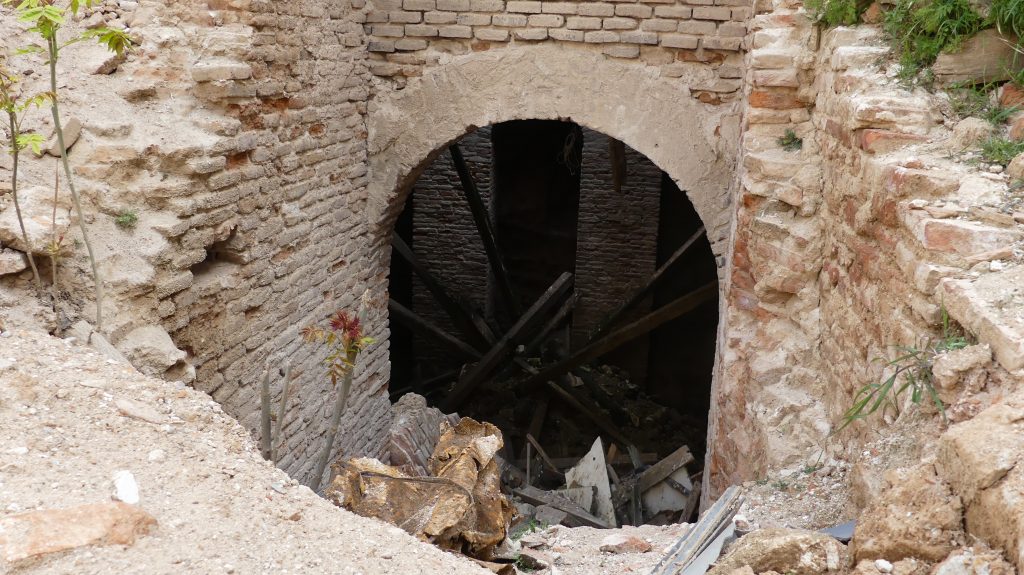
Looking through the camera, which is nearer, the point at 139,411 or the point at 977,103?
the point at 139,411

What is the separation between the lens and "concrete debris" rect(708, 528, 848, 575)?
1747 mm

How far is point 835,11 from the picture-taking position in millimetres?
3365

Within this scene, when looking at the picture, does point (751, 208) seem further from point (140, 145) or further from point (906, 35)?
point (140, 145)

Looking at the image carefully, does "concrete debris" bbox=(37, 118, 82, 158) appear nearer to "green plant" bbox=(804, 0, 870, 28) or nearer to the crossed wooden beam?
"green plant" bbox=(804, 0, 870, 28)

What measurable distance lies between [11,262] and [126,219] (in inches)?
17.7

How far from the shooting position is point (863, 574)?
161cm

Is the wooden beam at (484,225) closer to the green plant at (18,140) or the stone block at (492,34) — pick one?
the stone block at (492,34)

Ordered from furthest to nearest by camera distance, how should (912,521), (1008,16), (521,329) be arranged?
(521,329) < (1008,16) < (912,521)

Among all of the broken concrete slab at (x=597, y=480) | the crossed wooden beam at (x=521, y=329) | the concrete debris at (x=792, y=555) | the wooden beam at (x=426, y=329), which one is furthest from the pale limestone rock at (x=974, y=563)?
the wooden beam at (x=426, y=329)

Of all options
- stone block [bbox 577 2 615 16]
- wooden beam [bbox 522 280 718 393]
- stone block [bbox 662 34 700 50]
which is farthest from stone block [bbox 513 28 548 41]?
wooden beam [bbox 522 280 718 393]

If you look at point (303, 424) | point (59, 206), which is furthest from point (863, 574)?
point (303, 424)

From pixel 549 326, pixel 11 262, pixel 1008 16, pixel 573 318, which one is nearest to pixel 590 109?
pixel 1008 16

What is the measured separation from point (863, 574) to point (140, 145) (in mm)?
2803

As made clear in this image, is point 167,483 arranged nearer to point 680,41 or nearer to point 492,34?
point 492,34
